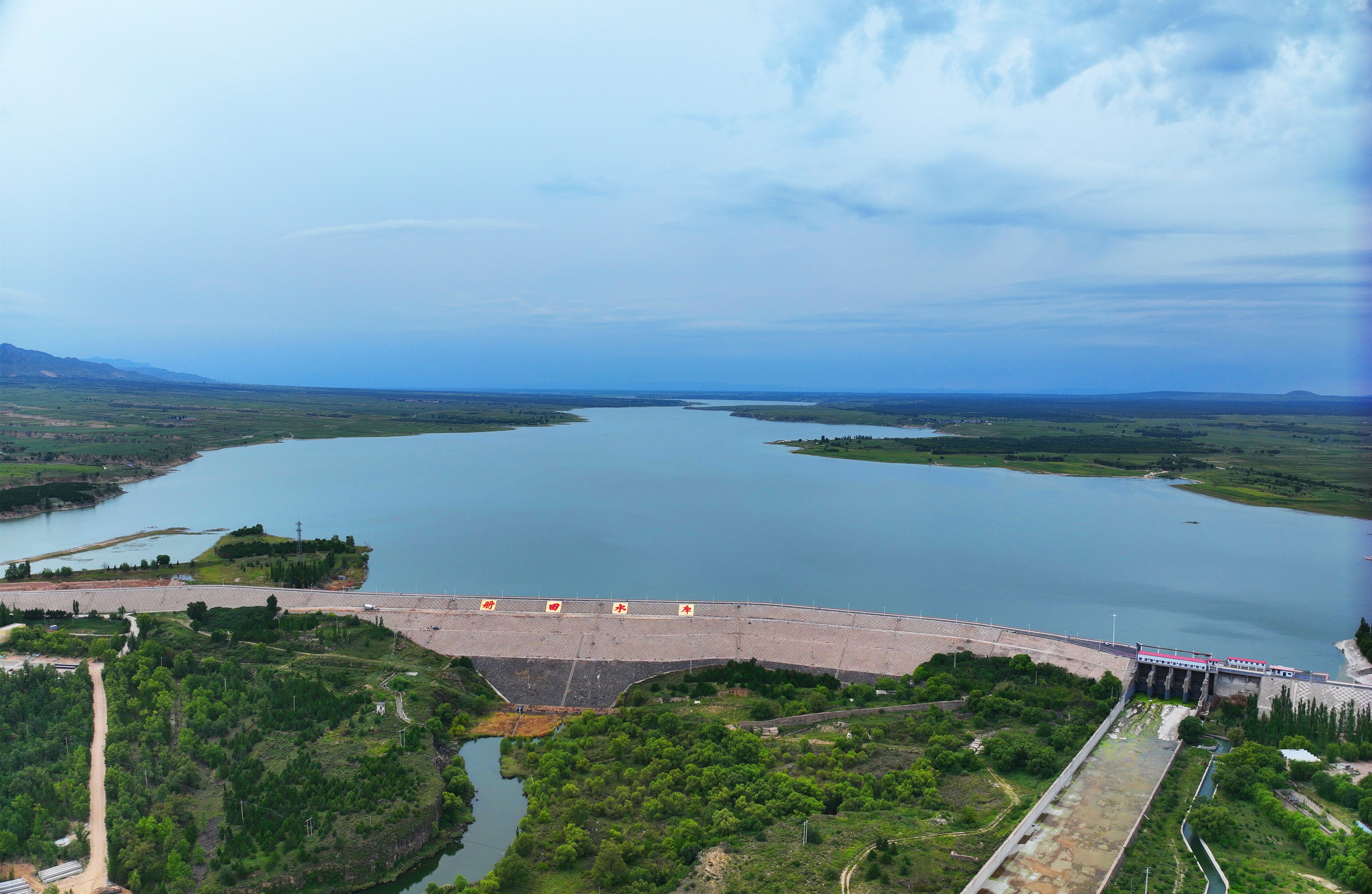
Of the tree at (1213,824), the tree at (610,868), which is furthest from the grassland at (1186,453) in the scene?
the tree at (610,868)

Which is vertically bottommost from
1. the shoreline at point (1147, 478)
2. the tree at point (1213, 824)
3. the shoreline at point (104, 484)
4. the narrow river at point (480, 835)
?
the narrow river at point (480, 835)

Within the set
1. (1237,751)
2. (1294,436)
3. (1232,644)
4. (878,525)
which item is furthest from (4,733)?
(1294,436)

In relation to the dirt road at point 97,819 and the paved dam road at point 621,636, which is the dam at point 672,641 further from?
the dirt road at point 97,819

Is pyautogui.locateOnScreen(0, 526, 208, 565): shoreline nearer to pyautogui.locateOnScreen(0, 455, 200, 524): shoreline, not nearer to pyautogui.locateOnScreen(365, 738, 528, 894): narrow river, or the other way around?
pyautogui.locateOnScreen(0, 455, 200, 524): shoreline

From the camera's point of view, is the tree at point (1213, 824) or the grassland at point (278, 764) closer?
the grassland at point (278, 764)

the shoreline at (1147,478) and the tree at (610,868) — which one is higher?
the shoreline at (1147,478)

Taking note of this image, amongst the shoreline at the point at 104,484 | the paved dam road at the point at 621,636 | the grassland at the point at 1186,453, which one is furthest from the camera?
the grassland at the point at 1186,453

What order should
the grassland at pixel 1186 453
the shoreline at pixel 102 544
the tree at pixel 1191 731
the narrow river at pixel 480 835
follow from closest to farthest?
1. the narrow river at pixel 480 835
2. the tree at pixel 1191 731
3. the shoreline at pixel 102 544
4. the grassland at pixel 1186 453
